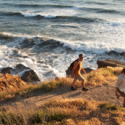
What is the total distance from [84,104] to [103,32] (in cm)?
1604

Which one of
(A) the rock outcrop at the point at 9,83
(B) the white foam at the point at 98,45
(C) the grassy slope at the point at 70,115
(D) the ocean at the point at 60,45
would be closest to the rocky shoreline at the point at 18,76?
(A) the rock outcrop at the point at 9,83

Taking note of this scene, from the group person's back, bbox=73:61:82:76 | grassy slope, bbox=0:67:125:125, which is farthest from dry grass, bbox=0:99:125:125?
person's back, bbox=73:61:82:76

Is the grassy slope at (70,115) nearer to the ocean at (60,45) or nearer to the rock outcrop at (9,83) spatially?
the rock outcrop at (9,83)

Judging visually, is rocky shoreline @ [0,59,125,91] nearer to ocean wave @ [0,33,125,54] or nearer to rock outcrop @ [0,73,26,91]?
rock outcrop @ [0,73,26,91]

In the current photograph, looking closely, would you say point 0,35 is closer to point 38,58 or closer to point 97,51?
point 38,58

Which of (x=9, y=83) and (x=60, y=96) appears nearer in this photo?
(x=60, y=96)

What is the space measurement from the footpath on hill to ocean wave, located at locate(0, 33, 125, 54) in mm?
8162

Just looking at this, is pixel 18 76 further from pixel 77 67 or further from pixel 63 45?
pixel 63 45

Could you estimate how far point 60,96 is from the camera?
5945 mm

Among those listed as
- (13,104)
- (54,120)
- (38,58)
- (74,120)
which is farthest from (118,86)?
(38,58)

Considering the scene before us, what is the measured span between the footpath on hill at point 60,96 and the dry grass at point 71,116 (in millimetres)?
797

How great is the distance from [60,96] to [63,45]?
1010 centimetres

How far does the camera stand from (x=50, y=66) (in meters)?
11.6

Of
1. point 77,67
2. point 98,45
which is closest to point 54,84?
point 77,67
